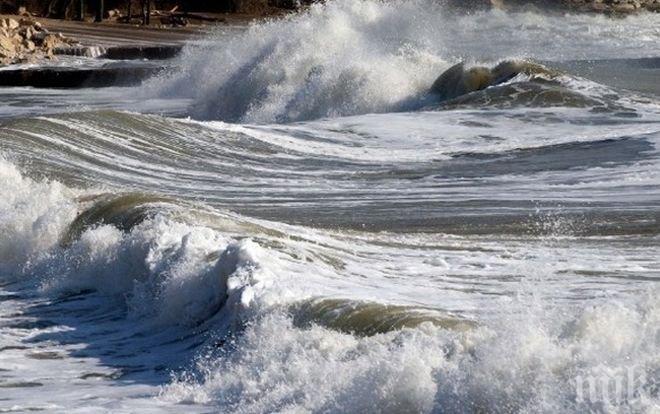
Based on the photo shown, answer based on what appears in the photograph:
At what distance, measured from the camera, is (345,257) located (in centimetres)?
1312

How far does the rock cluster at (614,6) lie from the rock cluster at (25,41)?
26.3 meters

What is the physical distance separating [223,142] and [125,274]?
10698mm

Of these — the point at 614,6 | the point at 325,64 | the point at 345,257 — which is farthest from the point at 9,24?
the point at 345,257

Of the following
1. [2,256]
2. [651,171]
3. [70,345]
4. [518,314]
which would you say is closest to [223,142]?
[651,171]

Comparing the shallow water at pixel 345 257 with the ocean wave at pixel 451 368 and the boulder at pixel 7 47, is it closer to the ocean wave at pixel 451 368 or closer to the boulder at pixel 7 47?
the ocean wave at pixel 451 368

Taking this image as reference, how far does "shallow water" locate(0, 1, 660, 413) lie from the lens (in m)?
8.34

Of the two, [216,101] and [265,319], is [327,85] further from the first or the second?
[265,319]

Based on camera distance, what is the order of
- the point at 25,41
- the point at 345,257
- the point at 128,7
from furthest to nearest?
the point at 128,7 < the point at 25,41 < the point at 345,257

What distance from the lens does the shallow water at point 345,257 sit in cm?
834

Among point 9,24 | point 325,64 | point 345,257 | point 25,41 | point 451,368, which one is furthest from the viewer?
point 9,24

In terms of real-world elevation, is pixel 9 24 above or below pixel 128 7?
above

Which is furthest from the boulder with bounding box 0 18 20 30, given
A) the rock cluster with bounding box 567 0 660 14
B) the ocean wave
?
the ocean wave

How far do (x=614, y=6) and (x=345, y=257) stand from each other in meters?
56.9

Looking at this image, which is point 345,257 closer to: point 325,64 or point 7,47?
point 325,64
